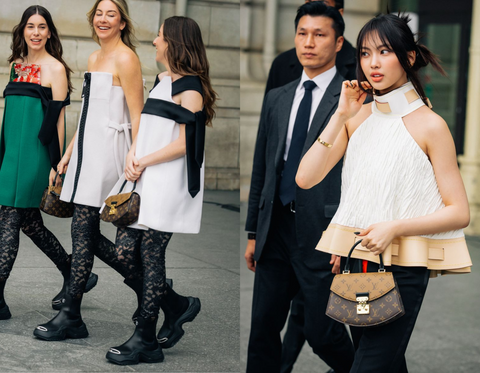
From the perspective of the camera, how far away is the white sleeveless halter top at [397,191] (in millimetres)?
2477

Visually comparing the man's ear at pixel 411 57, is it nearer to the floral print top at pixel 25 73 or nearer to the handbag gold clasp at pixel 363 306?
the handbag gold clasp at pixel 363 306

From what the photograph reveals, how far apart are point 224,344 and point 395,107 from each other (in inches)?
66.8

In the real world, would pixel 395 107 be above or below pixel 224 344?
above

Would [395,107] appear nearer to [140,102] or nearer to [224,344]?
[140,102]

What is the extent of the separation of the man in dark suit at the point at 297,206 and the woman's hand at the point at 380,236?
2.77 ft

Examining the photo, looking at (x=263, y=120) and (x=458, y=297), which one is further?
(x=458, y=297)

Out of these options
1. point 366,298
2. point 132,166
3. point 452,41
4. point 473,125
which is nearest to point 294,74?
point 132,166

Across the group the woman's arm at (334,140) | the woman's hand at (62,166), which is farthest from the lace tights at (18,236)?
the woman's arm at (334,140)

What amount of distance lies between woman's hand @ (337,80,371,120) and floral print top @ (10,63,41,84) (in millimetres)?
1632

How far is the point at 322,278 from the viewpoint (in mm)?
3359

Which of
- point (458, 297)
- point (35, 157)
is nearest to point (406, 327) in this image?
point (35, 157)

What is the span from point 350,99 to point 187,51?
3.62ft

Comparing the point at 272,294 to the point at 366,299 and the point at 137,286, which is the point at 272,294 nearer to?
the point at 137,286

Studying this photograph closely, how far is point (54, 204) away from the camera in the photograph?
3633mm
